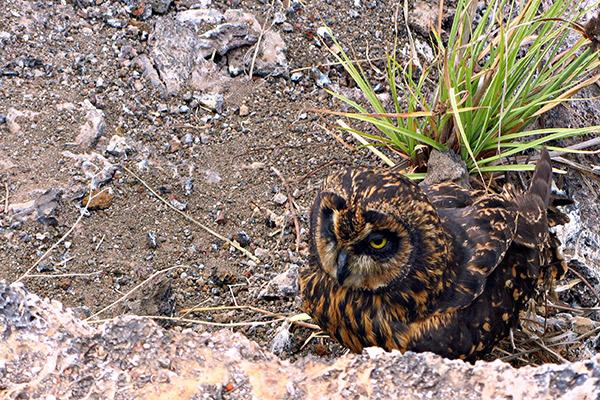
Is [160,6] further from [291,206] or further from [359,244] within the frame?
[359,244]

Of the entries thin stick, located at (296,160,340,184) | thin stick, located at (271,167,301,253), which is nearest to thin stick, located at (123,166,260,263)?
thin stick, located at (271,167,301,253)

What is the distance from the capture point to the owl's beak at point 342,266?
130 inches

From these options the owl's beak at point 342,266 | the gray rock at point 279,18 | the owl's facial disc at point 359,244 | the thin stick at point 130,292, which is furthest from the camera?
the gray rock at point 279,18

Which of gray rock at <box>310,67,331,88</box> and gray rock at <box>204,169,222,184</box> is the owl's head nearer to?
gray rock at <box>204,169,222,184</box>

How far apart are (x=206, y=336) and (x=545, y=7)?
3.93 m

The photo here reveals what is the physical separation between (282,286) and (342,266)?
3.42 ft

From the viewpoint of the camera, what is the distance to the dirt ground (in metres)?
4.12

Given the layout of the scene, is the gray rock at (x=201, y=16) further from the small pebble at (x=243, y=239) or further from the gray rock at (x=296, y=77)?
the small pebble at (x=243, y=239)

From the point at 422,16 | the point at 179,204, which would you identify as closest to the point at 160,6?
the point at 179,204

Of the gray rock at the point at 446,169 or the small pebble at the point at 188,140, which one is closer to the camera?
the gray rock at the point at 446,169

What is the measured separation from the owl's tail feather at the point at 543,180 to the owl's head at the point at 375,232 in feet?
2.87

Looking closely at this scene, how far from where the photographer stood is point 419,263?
136 inches

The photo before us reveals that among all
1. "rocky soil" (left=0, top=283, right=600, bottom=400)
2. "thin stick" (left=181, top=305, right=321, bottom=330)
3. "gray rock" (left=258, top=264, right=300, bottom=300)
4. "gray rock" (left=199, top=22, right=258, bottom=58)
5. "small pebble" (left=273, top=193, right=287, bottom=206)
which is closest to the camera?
"rocky soil" (left=0, top=283, right=600, bottom=400)

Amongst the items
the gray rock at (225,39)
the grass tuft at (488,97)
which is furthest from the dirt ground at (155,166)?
the grass tuft at (488,97)
